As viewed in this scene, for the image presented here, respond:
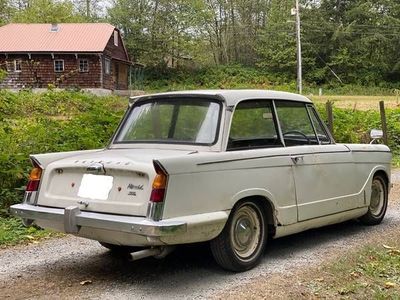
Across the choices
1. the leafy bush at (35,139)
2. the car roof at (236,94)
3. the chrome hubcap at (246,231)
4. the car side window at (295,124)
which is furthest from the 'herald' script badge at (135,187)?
the leafy bush at (35,139)

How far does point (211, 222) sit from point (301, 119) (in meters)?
2.16

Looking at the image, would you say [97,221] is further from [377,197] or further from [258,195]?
[377,197]

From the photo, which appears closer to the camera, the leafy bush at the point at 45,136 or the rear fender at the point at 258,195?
the rear fender at the point at 258,195

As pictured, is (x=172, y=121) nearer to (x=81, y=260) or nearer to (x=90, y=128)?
(x=81, y=260)

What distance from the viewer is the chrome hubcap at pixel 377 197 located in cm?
669

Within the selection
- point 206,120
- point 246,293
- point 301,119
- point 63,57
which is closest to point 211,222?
point 246,293

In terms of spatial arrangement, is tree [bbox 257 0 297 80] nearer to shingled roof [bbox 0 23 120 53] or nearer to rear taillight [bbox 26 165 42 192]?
shingled roof [bbox 0 23 120 53]

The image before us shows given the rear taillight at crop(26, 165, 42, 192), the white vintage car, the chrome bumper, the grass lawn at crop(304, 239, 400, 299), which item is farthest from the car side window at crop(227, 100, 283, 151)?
the rear taillight at crop(26, 165, 42, 192)

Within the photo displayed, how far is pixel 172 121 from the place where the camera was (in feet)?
17.0

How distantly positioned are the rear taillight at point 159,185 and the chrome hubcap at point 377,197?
358cm

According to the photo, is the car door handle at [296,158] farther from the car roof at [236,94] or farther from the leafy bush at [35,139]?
the leafy bush at [35,139]

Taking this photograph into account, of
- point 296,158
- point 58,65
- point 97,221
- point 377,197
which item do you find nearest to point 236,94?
point 296,158

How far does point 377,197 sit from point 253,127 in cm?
255

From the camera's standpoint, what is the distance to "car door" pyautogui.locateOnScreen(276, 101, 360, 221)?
5.36 m
